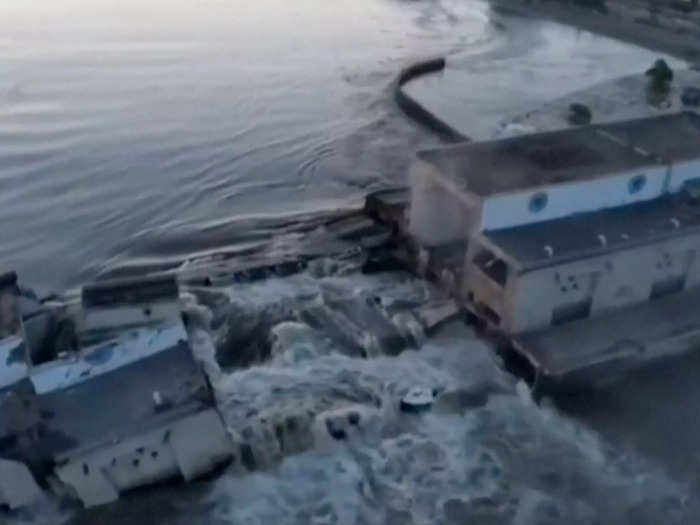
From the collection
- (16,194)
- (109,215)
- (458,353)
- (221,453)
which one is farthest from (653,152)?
(16,194)

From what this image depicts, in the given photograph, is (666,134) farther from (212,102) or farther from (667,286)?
(212,102)

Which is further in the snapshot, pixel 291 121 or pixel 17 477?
pixel 291 121

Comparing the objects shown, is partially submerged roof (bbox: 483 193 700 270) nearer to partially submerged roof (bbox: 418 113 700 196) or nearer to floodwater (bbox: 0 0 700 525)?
partially submerged roof (bbox: 418 113 700 196)

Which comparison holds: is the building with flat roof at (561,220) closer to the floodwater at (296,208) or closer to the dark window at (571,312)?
the dark window at (571,312)

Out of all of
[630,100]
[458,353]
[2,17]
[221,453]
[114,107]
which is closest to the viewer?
[221,453]

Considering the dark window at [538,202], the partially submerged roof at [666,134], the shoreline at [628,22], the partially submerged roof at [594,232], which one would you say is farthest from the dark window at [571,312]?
the shoreline at [628,22]

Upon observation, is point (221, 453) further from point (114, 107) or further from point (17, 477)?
point (114, 107)
